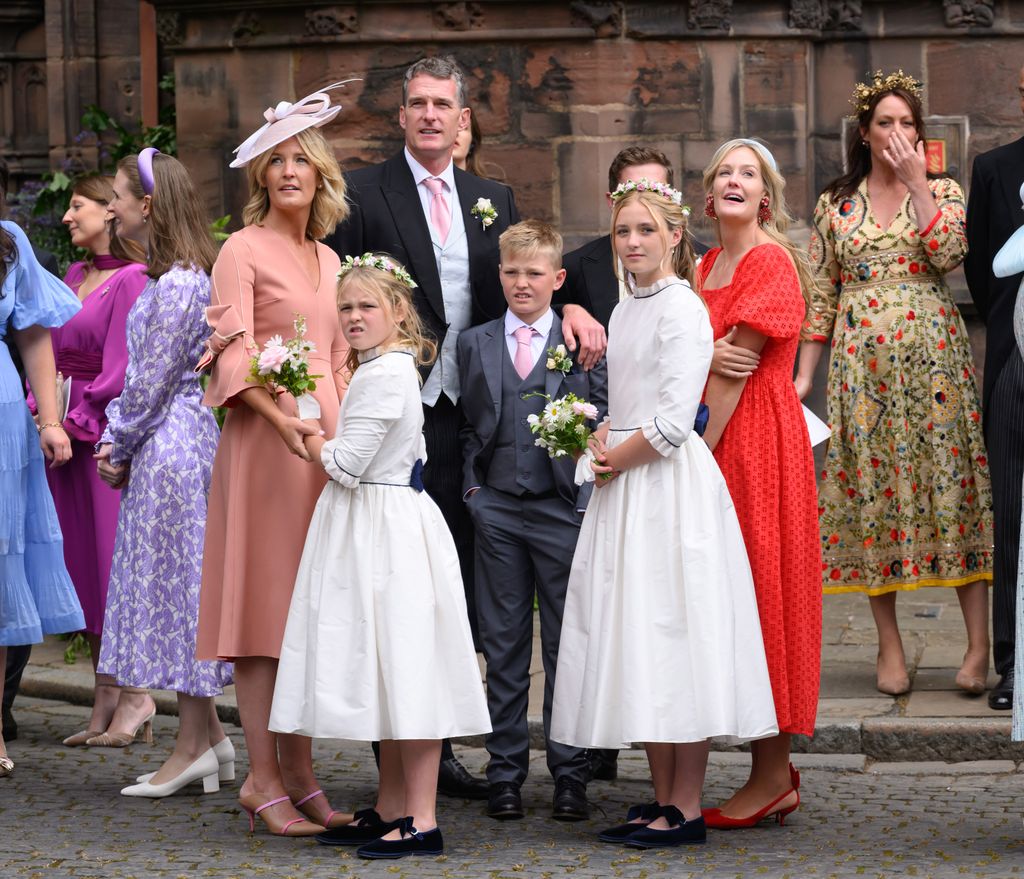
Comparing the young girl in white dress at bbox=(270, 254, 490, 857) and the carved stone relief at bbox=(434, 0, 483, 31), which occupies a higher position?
the carved stone relief at bbox=(434, 0, 483, 31)

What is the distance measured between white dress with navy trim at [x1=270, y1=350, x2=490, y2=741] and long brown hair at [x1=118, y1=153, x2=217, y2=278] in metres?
1.08

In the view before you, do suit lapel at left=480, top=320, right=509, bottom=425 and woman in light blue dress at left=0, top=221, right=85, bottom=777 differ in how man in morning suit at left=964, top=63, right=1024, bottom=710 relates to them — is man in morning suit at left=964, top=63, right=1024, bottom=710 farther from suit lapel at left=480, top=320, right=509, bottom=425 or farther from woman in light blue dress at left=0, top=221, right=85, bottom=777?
woman in light blue dress at left=0, top=221, right=85, bottom=777

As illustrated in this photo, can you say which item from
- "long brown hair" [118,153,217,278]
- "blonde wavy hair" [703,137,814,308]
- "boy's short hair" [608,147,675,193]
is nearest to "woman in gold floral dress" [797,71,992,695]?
"boy's short hair" [608,147,675,193]

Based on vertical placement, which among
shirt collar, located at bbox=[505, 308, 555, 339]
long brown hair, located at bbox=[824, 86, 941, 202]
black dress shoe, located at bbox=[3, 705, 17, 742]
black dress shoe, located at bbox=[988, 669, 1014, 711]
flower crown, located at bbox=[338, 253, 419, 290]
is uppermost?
long brown hair, located at bbox=[824, 86, 941, 202]

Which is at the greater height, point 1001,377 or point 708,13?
point 708,13

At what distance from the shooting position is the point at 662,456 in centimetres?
545

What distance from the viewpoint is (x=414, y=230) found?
626cm

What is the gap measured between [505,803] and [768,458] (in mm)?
1354

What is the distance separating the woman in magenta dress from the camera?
7152 mm

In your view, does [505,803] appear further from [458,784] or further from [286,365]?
[286,365]

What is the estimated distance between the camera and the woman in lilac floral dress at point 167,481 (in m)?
6.24

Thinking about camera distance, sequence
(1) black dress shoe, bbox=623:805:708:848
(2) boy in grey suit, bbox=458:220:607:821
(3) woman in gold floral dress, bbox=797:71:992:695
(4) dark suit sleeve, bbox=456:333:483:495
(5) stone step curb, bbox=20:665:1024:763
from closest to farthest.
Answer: (1) black dress shoe, bbox=623:805:708:848 → (2) boy in grey suit, bbox=458:220:607:821 → (4) dark suit sleeve, bbox=456:333:483:495 → (5) stone step curb, bbox=20:665:1024:763 → (3) woman in gold floral dress, bbox=797:71:992:695

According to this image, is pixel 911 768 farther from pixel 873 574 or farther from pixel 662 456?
pixel 662 456

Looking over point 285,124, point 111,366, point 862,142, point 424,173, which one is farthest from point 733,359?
point 111,366
